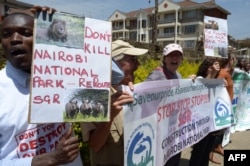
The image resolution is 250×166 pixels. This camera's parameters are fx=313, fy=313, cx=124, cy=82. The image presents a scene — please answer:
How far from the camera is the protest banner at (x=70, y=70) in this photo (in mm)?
1575

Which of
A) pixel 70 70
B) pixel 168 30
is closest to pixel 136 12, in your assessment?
pixel 168 30

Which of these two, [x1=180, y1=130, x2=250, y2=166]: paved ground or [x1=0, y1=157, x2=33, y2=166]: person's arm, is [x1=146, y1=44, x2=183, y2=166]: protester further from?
[x1=0, y1=157, x2=33, y2=166]: person's arm

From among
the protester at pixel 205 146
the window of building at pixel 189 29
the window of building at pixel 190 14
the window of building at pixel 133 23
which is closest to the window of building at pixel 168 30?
the window of building at pixel 189 29

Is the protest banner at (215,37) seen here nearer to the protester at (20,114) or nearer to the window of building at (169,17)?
the protester at (20,114)

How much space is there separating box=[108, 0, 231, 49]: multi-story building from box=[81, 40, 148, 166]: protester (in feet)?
170

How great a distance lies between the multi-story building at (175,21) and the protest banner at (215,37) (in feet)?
162

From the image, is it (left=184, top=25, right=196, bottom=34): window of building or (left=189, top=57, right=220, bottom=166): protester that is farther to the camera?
(left=184, top=25, right=196, bottom=34): window of building

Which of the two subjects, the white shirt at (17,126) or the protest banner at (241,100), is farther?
the protest banner at (241,100)

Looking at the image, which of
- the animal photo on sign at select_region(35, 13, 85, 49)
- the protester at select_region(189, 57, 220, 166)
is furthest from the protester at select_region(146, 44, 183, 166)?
the animal photo on sign at select_region(35, 13, 85, 49)

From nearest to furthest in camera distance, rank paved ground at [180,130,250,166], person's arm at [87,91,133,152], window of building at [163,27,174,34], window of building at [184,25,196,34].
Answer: person's arm at [87,91,133,152], paved ground at [180,130,250,166], window of building at [184,25,196,34], window of building at [163,27,174,34]

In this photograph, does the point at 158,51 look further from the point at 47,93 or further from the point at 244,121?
the point at 47,93

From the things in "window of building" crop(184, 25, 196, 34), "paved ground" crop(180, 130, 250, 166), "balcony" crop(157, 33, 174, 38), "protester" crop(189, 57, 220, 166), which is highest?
"window of building" crop(184, 25, 196, 34)

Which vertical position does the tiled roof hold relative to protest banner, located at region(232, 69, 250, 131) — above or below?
above

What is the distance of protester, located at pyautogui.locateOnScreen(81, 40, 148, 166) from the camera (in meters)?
2.11
